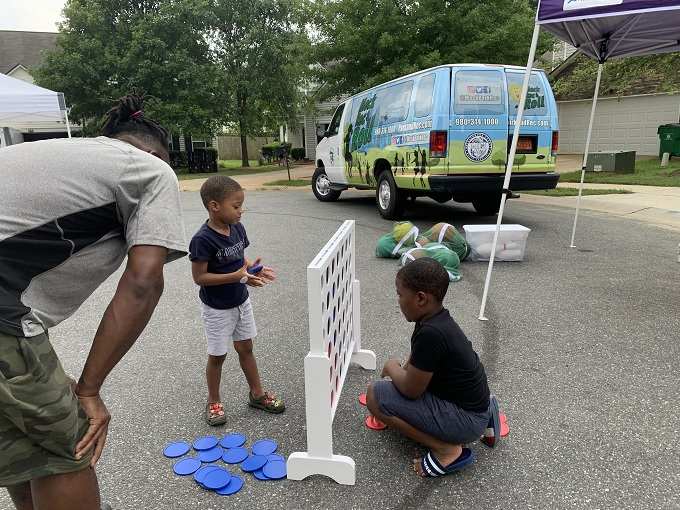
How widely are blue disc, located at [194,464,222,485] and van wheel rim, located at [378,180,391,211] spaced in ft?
22.7

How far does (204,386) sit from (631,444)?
2477 mm

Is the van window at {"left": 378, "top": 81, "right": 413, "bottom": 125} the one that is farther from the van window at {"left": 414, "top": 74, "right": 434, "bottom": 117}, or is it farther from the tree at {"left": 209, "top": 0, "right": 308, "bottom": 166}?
the tree at {"left": 209, "top": 0, "right": 308, "bottom": 166}

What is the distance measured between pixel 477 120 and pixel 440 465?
19.6ft

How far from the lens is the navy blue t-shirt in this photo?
2584 millimetres

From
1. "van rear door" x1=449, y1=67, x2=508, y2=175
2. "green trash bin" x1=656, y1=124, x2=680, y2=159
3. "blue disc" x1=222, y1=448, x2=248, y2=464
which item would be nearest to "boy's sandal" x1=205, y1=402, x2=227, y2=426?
"blue disc" x1=222, y1=448, x2=248, y2=464

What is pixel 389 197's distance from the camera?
349 inches

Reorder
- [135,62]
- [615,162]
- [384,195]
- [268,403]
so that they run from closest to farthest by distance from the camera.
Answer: [268,403] → [384,195] → [615,162] → [135,62]

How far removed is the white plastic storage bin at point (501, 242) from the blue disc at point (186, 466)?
4480mm

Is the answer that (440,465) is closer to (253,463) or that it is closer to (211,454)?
(253,463)

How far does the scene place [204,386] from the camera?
10.7 ft

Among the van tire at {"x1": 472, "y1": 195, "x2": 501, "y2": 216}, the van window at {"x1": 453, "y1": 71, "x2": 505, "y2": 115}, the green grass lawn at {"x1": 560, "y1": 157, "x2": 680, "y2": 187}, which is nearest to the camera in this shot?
the van window at {"x1": 453, "y1": 71, "x2": 505, "y2": 115}

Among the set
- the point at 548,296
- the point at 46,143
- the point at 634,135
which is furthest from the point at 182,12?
the point at 46,143

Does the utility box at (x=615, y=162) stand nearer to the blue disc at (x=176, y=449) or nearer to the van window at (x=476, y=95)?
the van window at (x=476, y=95)

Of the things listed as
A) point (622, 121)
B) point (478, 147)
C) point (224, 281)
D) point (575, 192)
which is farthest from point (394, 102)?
point (622, 121)
